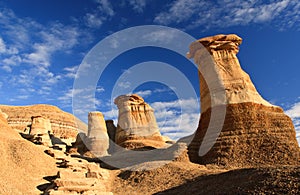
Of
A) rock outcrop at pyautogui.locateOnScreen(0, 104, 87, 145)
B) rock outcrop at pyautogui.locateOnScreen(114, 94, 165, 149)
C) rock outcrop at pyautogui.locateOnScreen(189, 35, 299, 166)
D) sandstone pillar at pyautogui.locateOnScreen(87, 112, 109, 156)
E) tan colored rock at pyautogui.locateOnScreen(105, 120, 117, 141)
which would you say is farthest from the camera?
rock outcrop at pyautogui.locateOnScreen(0, 104, 87, 145)

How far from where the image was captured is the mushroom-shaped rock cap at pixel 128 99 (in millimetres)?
43509

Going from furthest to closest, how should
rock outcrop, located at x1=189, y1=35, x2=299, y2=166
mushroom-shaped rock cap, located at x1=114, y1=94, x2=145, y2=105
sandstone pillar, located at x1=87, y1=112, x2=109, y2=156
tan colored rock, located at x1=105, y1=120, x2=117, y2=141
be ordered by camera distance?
tan colored rock, located at x1=105, y1=120, x2=117, y2=141, mushroom-shaped rock cap, located at x1=114, y1=94, x2=145, y2=105, sandstone pillar, located at x1=87, y1=112, x2=109, y2=156, rock outcrop, located at x1=189, y1=35, x2=299, y2=166

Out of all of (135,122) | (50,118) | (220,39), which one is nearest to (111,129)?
(135,122)

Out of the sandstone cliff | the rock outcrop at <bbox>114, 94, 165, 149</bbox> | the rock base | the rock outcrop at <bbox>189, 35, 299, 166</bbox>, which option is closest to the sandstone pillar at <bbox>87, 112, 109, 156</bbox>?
the rock outcrop at <bbox>114, 94, 165, 149</bbox>

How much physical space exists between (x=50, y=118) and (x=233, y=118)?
6877 cm

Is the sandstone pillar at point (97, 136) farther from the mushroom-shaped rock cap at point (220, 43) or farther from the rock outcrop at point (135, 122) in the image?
the mushroom-shaped rock cap at point (220, 43)

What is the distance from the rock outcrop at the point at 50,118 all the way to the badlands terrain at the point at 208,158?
52.5 m

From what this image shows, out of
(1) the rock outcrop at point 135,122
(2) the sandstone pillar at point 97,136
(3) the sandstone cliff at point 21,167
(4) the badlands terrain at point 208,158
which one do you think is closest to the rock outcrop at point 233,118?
Answer: (4) the badlands terrain at point 208,158

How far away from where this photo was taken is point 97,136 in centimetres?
3881

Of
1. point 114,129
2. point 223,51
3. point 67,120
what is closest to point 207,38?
point 223,51

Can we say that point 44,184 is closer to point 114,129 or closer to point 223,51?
point 223,51

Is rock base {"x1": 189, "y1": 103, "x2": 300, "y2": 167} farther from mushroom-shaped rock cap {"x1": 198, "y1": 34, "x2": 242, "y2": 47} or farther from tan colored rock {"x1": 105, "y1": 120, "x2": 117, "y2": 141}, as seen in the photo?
tan colored rock {"x1": 105, "y1": 120, "x2": 117, "y2": 141}

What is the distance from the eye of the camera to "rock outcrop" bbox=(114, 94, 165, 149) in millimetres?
39906

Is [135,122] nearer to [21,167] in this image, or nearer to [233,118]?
[233,118]
